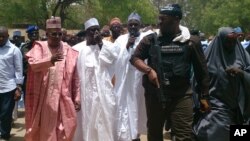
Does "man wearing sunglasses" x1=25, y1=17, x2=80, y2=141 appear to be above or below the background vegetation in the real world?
below

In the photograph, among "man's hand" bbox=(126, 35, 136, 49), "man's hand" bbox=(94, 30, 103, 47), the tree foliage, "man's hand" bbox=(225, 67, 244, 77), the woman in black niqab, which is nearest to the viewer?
"man's hand" bbox=(225, 67, 244, 77)

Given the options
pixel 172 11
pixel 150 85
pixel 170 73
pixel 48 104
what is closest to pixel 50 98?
pixel 48 104

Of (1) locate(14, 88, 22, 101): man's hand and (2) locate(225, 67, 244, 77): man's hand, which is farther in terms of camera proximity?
(1) locate(14, 88, 22, 101): man's hand

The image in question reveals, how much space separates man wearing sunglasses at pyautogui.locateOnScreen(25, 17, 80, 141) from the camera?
5605 mm

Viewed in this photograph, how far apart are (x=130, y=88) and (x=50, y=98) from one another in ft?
6.99

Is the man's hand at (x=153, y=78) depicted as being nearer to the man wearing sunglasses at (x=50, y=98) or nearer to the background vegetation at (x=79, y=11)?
the man wearing sunglasses at (x=50, y=98)

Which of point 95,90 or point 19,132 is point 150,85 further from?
point 19,132

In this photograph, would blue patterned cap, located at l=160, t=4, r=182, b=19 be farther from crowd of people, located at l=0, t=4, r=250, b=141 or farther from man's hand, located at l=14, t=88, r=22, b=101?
man's hand, located at l=14, t=88, r=22, b=101

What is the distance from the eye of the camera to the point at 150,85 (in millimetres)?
5309

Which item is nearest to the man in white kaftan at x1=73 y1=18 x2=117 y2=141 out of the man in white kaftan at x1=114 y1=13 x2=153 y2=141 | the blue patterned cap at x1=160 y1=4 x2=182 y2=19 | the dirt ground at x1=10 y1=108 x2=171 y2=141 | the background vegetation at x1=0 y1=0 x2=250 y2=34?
the man in white kaftan at x1=114 y1=13 x2=153 y2=141

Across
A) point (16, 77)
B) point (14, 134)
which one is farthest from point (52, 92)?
point (14, 134)

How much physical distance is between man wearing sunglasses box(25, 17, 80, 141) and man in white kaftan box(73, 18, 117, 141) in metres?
0.58

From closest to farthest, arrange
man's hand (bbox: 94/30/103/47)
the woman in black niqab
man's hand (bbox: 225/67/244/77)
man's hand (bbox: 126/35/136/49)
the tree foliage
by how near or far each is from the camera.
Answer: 1. man's hand (bbox: 225/67/244/77)
2. the woman in black niqab
3. man's hand (bbox: 94/30/103/47)
4. man's hand (bbox: 126/35/136/49)
5. the tree foliage

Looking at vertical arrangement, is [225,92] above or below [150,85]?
below
